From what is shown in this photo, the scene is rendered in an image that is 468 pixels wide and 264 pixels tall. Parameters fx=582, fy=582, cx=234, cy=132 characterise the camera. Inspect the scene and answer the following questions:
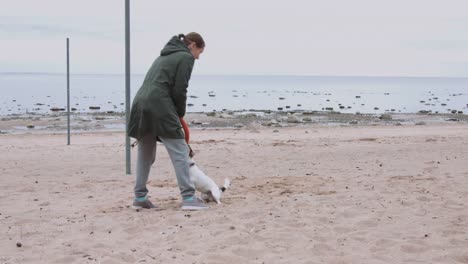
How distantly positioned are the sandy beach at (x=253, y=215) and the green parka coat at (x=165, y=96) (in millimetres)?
797

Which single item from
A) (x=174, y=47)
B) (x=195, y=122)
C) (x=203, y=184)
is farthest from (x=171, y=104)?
(x=195, y=122)

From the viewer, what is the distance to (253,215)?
5.19m

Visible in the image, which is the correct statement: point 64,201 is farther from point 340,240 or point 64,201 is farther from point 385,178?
point 385,178

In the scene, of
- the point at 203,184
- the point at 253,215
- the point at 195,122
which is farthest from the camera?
the point at 195,122

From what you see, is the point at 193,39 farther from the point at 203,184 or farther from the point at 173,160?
the point at 203,184

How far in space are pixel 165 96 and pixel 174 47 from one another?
0.49 m

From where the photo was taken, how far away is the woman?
521cm

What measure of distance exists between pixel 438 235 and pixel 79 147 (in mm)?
9809

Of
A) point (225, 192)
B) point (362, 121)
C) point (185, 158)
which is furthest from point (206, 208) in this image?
point (362, 121)

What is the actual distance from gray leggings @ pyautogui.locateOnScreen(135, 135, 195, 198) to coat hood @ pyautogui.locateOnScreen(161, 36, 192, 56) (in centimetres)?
80

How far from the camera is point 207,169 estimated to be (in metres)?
8.69

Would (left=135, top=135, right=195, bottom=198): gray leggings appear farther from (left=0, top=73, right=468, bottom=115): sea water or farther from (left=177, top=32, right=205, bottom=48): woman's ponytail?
(left=0, top=73, right=468, bottom=115): sea water

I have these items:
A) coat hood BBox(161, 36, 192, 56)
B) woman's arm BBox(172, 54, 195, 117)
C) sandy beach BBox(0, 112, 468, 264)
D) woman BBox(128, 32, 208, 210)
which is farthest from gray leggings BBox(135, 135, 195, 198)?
coat hood BBox(161, 36, 192, 56)

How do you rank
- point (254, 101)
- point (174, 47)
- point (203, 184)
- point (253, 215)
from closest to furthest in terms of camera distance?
point (253, 215) < point (174, 47) < point (203, 184) < point (254, 101)
